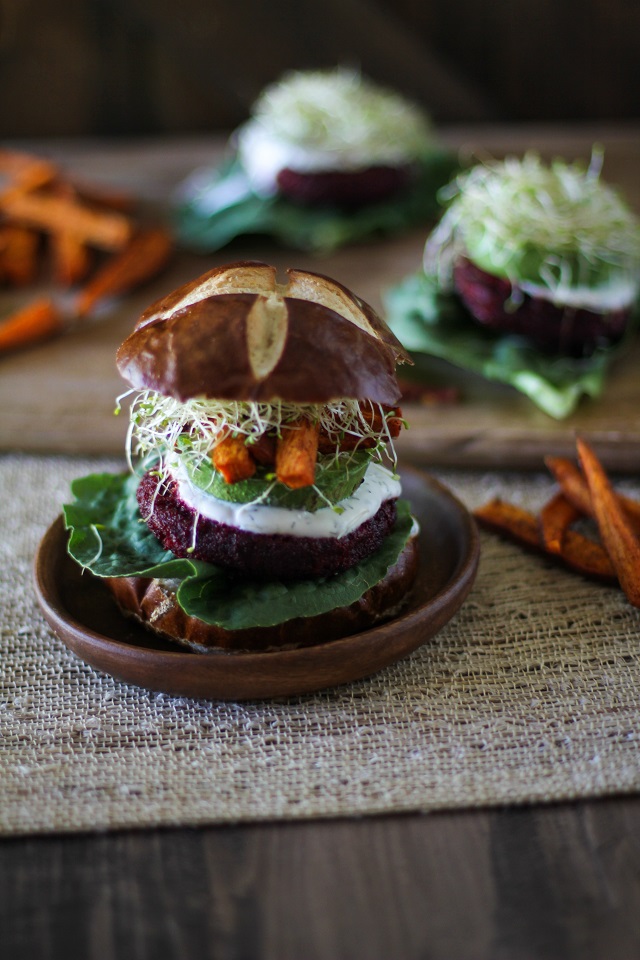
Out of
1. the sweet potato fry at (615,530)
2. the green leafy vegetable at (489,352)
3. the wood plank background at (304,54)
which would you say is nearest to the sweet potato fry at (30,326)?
the green leafy vegetable at (489,352)

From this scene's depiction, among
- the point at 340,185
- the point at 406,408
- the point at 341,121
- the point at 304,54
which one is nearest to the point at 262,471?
the point at 406,408

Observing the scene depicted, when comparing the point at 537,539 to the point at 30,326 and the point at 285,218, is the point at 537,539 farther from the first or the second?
the point at 285,218

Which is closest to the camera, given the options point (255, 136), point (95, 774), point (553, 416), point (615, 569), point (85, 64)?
point (95, 774)

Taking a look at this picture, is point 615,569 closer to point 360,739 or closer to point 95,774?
point 360,739

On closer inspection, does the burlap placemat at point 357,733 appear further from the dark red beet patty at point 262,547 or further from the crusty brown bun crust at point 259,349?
the crusty brown bun crust at point 259,349

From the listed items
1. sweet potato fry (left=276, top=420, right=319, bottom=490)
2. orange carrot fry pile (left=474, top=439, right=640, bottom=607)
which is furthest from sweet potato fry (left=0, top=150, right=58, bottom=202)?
sweet potato fry (left=276, top=420, right=319, bottom=490)

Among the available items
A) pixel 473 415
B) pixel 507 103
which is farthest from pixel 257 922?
pixel 507 103
